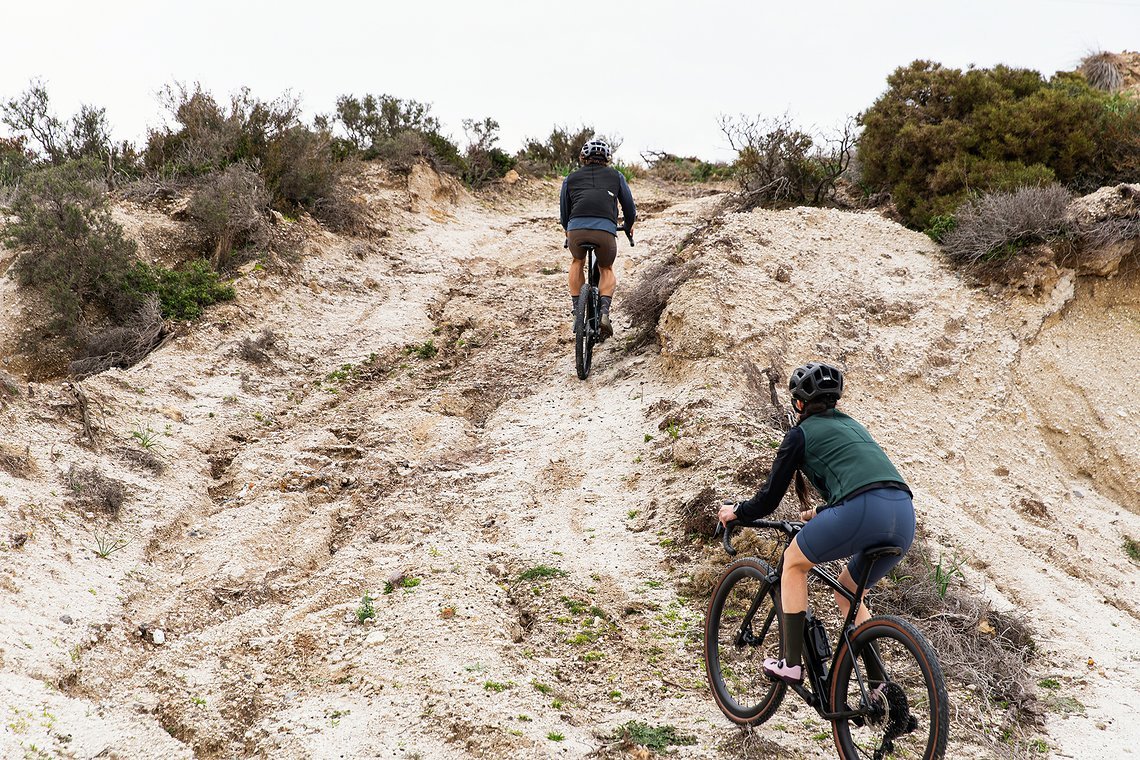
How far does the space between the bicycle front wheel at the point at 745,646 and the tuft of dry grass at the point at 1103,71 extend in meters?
16.7

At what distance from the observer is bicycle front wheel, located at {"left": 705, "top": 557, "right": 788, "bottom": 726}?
4.01 m

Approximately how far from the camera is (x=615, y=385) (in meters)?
8.54

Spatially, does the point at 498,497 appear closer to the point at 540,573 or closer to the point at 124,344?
the point at 540,573

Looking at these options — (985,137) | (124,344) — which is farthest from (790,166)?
(124,344)

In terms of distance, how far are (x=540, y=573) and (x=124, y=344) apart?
6123 mm

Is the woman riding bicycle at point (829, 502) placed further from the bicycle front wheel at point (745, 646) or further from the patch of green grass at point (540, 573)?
the patch of green grass at point (540, 573)

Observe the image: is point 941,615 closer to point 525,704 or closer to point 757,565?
point 757,565

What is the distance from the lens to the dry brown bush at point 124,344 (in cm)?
858

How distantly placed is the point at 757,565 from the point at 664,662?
3.18 ft

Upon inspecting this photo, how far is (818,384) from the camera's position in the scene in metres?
3.83

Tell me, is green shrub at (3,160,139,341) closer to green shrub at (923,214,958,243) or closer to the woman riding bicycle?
the woman riding bicycle

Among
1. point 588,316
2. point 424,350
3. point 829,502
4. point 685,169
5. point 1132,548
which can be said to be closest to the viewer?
point 829,502

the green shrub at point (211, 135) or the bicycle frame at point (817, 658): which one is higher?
the green shrub at point (211, 135)

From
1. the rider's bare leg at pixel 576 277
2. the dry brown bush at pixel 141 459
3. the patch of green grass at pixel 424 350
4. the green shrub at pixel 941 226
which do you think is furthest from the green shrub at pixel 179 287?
the green shrub at pixel 941 226
